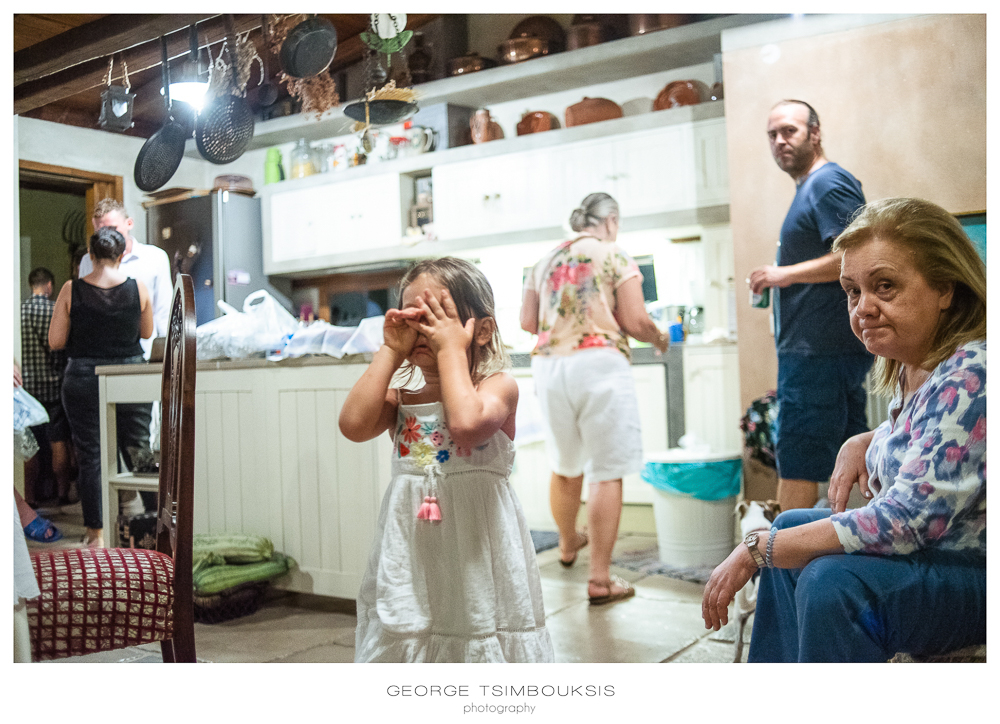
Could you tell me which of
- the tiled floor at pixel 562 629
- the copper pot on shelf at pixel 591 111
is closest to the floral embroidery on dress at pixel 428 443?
the tiled floor at pixel 562 629

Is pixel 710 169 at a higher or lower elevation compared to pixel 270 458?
higher

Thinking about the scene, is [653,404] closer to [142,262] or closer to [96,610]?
[142,262]

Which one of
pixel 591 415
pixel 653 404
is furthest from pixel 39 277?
pixel 653 404

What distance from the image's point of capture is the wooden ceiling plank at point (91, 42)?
1325 millimetres

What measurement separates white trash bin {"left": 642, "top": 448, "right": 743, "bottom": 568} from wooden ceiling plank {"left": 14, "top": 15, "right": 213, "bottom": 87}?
1.39 metres

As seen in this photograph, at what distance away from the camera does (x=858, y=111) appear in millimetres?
1341

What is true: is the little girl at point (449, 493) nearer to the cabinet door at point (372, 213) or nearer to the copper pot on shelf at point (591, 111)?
the cabinet door at point (372, 213)

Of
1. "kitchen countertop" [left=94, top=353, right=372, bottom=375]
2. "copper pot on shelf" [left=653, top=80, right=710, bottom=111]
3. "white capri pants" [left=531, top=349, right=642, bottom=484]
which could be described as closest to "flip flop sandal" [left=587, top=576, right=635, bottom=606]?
"white capri pants" [left=531, top=349, right=642, bottom=484]

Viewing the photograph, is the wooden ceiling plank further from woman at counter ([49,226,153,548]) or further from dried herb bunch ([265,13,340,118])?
woman at counter ([49,226,153,548])

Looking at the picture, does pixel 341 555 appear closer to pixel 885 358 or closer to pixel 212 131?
pixel 212 131

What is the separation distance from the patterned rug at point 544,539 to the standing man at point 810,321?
417 mm

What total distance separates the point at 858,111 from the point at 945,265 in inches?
19.7

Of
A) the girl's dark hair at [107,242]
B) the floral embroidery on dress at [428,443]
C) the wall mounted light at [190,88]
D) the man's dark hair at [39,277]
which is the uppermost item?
the wall mounted light at [190,88]
